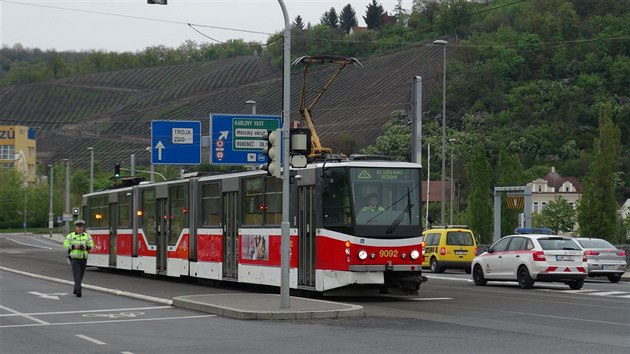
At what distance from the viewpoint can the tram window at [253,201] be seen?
1113 inches

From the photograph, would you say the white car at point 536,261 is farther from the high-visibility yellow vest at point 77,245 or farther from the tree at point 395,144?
the tree at point 395,144

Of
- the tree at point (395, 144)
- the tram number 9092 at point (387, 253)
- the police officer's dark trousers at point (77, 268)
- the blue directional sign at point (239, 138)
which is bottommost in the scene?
the police officer's dark trousers at point (77, 268)

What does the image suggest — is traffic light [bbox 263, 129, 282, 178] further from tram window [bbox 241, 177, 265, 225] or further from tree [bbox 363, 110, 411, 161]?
tree [bbox 363, 110, 411, 161]

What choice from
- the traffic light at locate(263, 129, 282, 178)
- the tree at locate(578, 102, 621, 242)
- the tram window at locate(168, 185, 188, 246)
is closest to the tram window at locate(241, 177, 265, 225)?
the tram window at locate(168, 185, 188, 246)

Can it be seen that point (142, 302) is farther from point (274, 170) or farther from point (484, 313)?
point (484, 313)

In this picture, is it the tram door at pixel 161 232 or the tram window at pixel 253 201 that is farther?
the tram door at pixel 161 232

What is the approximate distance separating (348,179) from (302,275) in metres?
2.59

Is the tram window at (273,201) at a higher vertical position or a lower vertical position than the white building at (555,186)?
lower

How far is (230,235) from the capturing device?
30.1m

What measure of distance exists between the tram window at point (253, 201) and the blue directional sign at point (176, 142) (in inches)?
740

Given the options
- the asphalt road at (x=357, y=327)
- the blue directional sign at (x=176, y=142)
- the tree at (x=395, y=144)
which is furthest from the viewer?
the tree at (x=395, y=144)

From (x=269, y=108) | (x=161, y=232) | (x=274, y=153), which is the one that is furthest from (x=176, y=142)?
(x=269, y=108)

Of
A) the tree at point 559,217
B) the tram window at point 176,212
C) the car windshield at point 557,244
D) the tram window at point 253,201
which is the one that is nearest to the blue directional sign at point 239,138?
the tram window at point 176,212

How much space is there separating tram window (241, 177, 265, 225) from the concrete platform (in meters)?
4.58
